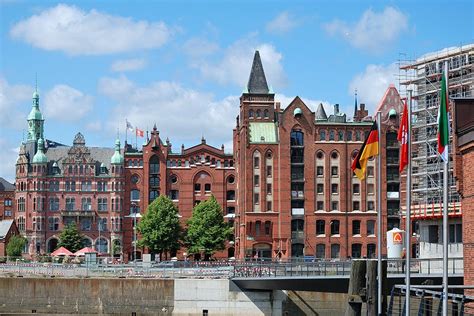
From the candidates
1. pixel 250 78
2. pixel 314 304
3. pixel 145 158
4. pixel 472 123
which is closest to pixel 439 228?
pixel 314 304

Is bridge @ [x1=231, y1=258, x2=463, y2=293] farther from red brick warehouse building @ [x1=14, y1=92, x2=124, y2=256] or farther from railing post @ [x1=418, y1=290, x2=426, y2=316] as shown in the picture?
red brick warehouse building @ [x1=14, y1=92, x2=124, y2=256]

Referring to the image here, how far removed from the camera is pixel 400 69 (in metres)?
88.4

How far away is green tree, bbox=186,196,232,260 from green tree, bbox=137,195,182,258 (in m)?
2.25

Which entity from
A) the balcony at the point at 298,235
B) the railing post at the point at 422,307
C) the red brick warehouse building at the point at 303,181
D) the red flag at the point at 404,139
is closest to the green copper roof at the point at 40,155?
the red brick warehouse building at the point at 303,181

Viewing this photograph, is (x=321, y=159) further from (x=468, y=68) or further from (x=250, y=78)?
(x=468, y=68)

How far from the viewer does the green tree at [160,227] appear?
12200 centimetres

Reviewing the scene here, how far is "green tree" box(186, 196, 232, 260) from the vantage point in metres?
120

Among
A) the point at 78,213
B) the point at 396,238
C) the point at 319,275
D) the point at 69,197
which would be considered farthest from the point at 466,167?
the point at 69,197

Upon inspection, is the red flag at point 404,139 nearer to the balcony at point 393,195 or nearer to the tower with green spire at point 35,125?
the balcony at point 393,195

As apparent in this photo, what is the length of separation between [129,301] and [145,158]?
228 ft

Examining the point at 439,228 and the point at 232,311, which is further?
the point at 439,228

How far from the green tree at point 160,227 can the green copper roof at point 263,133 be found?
16092 mm

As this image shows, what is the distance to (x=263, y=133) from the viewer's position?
115 m

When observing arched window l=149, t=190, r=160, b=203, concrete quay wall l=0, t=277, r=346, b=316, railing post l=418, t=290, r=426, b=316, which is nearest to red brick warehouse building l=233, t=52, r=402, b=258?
arched window l=149, t=190, r=160, b=203
